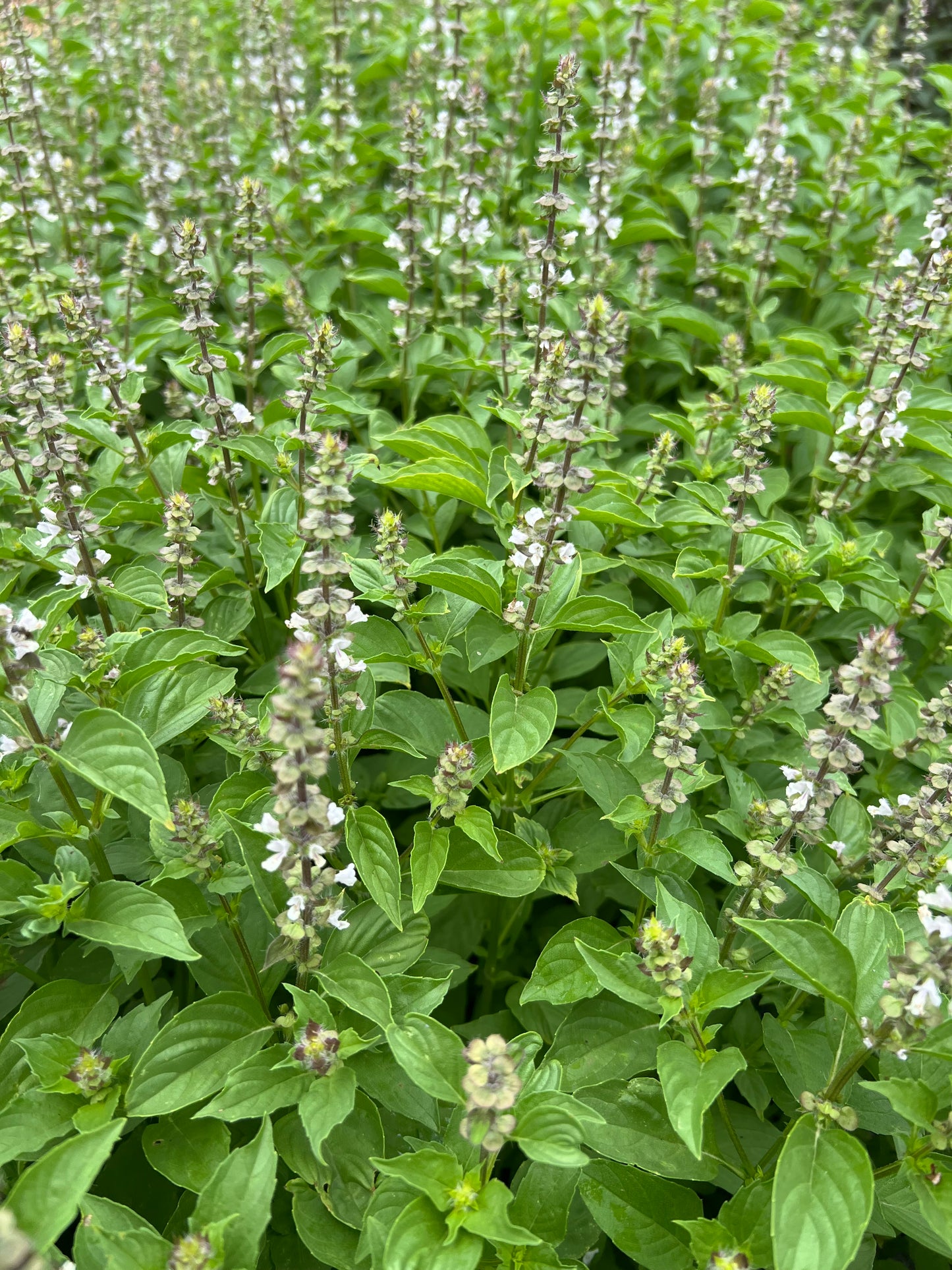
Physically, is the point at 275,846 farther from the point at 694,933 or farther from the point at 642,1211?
the point at 642,1211

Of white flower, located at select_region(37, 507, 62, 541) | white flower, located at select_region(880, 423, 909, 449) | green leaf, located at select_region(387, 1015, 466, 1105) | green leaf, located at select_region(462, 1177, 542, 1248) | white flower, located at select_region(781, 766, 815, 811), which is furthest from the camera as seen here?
white flower, located at select_region(880, 423, 909, 449)

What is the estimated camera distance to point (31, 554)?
13.1 feet

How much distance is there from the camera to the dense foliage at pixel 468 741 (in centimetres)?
246

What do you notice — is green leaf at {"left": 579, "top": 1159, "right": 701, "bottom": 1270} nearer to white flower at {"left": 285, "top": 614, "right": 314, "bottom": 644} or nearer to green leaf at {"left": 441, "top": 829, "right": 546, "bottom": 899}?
green leaf at {"left": 441, "top": 829, "right": 546, "bottom": 899}

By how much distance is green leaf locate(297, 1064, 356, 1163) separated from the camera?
2334mm

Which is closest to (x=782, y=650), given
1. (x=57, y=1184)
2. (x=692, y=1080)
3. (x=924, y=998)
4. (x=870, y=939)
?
(x=870, y=939)

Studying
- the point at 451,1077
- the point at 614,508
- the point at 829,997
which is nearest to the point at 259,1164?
the point at 451,1077

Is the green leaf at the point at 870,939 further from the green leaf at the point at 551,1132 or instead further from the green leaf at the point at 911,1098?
the green leaf at the point at 551,1132

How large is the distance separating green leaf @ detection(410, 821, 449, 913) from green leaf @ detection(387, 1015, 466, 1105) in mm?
386

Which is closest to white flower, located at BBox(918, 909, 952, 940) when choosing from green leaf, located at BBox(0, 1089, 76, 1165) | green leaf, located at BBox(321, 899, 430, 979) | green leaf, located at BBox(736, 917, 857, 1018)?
green leaf, located at BBox(736, 917, 857, 1018)

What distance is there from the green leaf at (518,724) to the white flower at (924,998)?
125 cm

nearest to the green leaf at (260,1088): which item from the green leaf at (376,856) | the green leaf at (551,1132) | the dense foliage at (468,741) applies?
the dense foliage at (468,741)

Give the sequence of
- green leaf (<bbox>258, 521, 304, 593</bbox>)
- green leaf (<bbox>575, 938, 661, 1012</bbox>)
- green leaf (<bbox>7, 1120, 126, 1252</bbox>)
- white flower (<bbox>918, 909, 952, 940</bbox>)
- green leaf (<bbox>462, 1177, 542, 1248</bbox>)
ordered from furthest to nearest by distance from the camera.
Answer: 1. green leaf (<bbox>258, 521, 304, 593</bbox>)
2. green leaf (<bbox>575, 938, 661, 1012</bbox>)
3. white flower (<bbox>918, 909, 952, 940</bbox>)
4. green leaf (<bbox>462, 1177, 542, 1248</bbox>)
5. green leaf (<bbox>7, 1120, 126, 1252</bbox>)

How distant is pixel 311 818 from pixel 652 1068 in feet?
4.80
